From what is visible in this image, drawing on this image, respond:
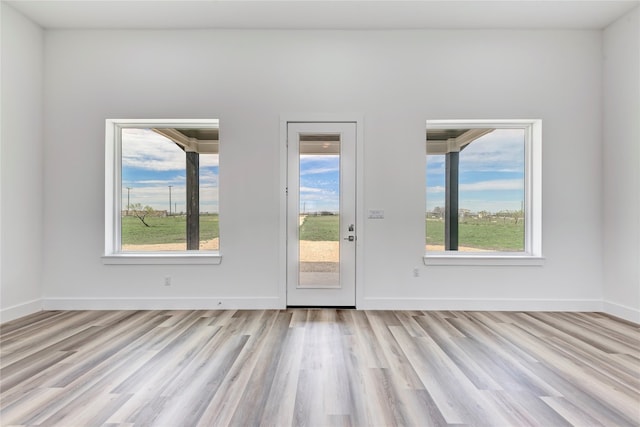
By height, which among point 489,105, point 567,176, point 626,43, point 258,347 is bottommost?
point 258,347

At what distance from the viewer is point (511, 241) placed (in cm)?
403

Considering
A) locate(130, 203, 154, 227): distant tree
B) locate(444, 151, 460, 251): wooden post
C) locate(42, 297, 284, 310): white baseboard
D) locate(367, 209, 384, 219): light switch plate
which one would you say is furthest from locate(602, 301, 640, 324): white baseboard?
locate(130, 203, 154, 227): distant tree

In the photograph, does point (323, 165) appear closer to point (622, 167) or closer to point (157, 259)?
point (157, 259)

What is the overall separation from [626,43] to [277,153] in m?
4.13

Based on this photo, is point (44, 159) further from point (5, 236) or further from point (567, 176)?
point (567, 176)

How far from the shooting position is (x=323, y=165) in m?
3.90

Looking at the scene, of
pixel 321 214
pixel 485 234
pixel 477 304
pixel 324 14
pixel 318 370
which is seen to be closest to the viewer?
pixel 318 370

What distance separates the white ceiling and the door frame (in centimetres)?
106

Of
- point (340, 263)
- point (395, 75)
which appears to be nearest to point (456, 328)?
point (340, 263)

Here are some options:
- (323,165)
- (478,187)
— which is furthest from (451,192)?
(323,165)

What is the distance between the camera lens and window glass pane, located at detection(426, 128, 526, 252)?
402cm

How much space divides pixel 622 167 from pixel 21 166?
267 inches

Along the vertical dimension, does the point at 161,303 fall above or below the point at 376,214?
below

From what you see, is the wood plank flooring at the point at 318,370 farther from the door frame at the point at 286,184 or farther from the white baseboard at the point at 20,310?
the door frame at the point at 286,184
